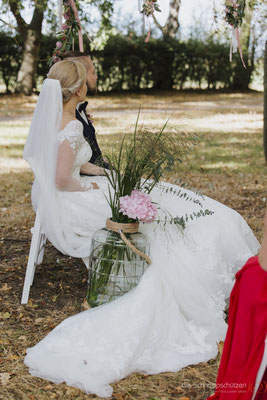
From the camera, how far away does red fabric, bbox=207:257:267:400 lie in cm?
221

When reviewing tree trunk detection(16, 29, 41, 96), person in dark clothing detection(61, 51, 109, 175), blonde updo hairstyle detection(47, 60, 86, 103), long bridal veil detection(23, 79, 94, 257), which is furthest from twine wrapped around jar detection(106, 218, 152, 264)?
tree trunk detection(16, 29, 41, 96)

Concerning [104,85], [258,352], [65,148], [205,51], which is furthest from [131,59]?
[258,352]

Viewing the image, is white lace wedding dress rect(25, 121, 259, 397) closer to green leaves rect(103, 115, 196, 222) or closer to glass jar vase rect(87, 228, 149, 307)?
glass jar vase rect(87, 228, 149, 307)

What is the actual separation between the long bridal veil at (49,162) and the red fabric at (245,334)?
1.83m

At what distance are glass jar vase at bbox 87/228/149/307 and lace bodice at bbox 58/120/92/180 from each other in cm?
66

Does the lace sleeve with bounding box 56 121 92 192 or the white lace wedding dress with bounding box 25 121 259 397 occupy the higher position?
the lace sleeve with bounding box 56 121 92 192

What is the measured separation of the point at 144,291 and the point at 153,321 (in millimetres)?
189

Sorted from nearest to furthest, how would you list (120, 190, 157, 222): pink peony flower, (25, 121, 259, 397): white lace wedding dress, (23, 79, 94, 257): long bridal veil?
(25, 121, 259, 397): white lace wedding dress, (120, 190, 157, 222): pink peony flower, (23, 79, 94, 257): long bridal veil

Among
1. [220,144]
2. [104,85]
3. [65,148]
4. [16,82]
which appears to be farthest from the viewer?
[104,85]

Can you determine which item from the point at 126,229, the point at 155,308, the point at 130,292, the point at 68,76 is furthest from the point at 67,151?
the point at 155,308

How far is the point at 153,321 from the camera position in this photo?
134 inches

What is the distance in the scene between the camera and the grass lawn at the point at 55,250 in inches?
120

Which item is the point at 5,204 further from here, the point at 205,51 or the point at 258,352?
the point at 205,51

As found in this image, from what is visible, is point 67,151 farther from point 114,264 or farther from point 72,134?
point 114,264
